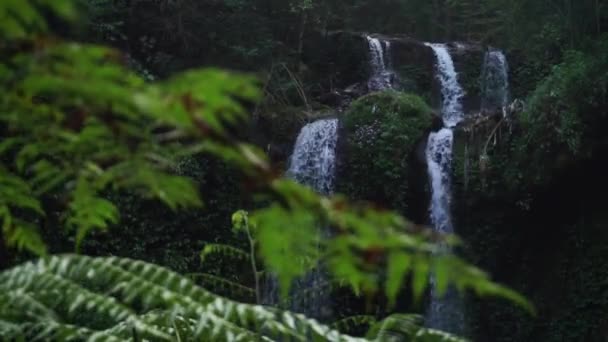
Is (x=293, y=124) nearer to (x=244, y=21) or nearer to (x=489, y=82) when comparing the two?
(x=244, y=21)

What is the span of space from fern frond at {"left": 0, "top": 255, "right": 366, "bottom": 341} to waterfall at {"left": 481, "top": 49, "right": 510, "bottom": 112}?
11037 mm

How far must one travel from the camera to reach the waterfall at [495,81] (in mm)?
12461

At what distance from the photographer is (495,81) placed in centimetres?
1270

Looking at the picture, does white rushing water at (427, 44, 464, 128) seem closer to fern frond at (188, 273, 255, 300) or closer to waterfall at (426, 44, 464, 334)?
waterfall at (426, 44, 464, 334)

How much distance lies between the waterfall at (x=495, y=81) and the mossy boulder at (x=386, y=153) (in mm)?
2585

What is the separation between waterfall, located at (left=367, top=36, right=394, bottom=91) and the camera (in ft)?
41.8

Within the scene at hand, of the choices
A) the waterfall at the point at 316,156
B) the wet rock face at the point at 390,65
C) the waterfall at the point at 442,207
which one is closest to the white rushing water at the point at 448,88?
the wet rock face at the point at 390,65

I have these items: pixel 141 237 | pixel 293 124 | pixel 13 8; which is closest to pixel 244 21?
pixel 293 124

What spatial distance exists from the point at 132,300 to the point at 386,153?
26.9 ft

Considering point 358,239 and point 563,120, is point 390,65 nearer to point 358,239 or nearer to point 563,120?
point 563,120

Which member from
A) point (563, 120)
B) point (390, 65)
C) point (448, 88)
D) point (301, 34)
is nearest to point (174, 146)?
point (563, 120)

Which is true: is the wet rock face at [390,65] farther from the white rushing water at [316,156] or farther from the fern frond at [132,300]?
the fern frond at [132,300]

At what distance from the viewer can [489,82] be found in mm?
12719

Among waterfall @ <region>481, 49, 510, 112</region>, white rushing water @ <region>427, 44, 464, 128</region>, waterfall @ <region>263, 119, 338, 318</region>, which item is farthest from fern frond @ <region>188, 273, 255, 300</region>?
waterfall @ <region>481, 49, 510, 112</region>
